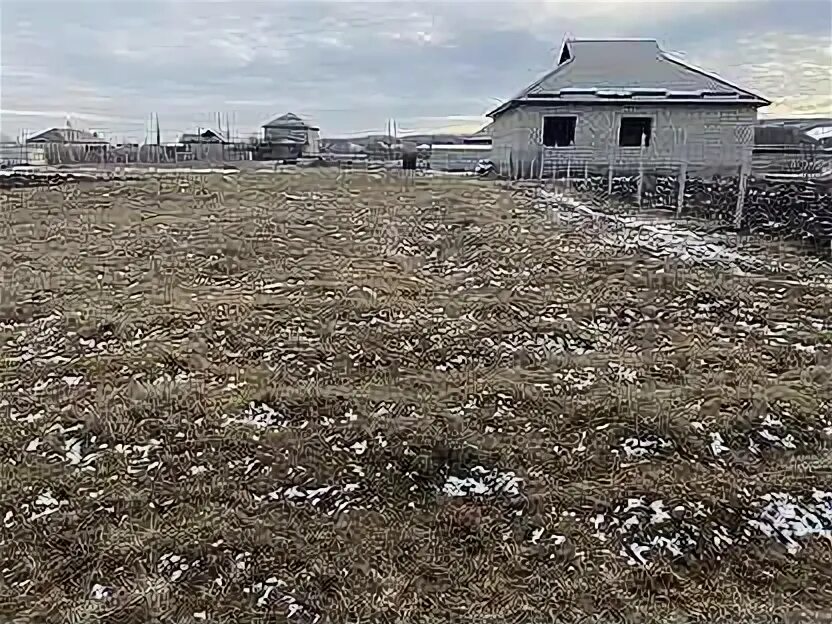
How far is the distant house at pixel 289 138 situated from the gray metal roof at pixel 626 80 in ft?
69.3

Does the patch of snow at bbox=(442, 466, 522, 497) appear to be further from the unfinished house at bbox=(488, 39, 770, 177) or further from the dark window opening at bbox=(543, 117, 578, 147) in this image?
the dark window opening at bbox=(543, 117, 578, 147)

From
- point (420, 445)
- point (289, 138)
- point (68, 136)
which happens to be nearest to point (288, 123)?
point (289, 138)

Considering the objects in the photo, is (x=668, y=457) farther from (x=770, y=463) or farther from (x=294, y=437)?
(x=294, y=437)

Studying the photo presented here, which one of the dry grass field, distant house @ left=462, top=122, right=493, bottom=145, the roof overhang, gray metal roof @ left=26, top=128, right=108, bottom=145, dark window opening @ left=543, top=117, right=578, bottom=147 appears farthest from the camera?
gray metal roof @ left=26, top=128, right=108, bottom=145

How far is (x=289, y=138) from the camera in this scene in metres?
49.0

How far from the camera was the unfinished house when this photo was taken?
2273 cm

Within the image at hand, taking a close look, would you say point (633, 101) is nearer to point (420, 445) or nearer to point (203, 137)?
point (420, 445)

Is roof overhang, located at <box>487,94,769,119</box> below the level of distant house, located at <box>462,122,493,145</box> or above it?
above

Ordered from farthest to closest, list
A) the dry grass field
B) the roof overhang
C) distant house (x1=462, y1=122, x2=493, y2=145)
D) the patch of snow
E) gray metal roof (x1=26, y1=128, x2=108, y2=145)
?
gray metal roof (x1=26, y1=128, x2=108, y2=145), distant house (x1=462, y1=122, x2=493, y2=145), the roof overhang, the patch of snow, the dry grass field

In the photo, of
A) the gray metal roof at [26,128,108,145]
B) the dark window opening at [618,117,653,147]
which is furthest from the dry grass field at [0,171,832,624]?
the gray metal roof at [26,128,108,145]

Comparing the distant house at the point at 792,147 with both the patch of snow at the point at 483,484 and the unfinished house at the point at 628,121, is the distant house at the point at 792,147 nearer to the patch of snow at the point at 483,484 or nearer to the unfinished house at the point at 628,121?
the unfinished house at the point at 628,121

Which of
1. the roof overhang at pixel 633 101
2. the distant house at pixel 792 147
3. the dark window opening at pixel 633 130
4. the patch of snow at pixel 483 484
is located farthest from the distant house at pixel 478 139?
the patch of snow at pixel 483 484

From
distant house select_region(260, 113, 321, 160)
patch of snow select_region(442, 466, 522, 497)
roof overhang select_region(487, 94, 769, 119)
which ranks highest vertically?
roof overhang select_region(487, 94, 769, 119)

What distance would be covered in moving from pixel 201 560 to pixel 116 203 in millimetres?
12079
